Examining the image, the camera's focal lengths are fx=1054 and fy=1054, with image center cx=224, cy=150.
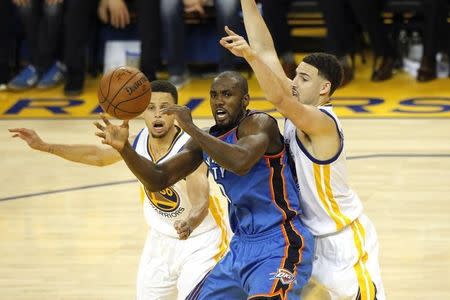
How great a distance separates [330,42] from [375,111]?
42.6 inches

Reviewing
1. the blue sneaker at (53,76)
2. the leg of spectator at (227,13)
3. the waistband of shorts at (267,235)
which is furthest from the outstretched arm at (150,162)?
the blue sneaker at (53,76)

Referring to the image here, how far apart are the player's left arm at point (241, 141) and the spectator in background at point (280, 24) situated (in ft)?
24.4

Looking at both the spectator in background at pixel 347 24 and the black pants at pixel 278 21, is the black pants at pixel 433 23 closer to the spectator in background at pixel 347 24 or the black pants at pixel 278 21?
the spectator in background at pixel 347 24

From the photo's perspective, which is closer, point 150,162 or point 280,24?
point 150,162

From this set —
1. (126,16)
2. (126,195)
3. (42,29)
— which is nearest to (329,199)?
(126,195)

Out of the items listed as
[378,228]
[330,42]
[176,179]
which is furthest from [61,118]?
[176,179]

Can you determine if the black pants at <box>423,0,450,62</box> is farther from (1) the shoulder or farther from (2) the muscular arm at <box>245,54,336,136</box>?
(1) the shoulder

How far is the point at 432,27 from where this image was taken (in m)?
12.1

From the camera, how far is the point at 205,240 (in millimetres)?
5781

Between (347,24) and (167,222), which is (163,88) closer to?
(167,222)

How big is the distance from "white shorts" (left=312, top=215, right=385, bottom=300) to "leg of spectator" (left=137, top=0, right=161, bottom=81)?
714 centimetres

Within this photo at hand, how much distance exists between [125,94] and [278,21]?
25.2ft

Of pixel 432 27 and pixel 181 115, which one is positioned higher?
pixel 181 115

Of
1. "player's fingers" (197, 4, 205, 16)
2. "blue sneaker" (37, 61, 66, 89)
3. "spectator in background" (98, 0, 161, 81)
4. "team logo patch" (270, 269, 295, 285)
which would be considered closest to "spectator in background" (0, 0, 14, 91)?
"blue sneaker" (37, 61, 66, 89)
